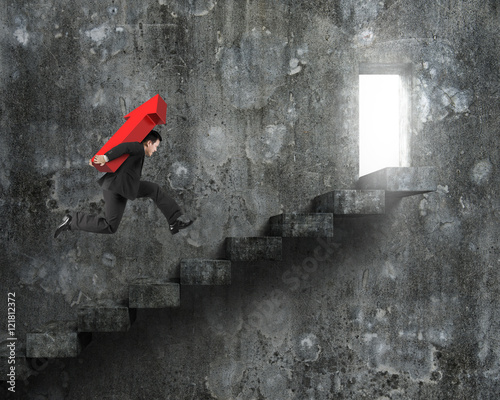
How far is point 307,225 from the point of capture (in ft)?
10.8

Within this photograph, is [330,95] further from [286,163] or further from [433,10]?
[433,10]

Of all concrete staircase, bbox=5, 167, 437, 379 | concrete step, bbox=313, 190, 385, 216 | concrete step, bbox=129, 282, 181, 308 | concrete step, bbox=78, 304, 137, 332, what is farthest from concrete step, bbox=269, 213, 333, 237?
concrete step, bbox=78, 304, 137, 332

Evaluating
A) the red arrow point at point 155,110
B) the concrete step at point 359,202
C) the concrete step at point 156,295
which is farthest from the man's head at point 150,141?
the concrete step at point 359,202

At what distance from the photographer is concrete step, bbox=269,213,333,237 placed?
3305 millimetres

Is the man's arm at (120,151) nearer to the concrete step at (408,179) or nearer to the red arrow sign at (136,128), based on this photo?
the red arrow sign at (136,128)

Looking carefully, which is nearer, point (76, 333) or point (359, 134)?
point (76, 333)

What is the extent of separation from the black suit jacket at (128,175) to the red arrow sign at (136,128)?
2.0 inches

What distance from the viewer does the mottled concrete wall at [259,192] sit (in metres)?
3.86

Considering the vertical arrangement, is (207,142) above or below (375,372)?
above

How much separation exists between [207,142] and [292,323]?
1947mm

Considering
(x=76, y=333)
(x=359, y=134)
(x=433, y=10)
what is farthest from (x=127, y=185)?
(x=433, y=10)

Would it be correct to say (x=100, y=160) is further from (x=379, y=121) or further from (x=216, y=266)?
(x=379, y=121)

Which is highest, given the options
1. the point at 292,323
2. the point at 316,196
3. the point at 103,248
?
the point at 316,196

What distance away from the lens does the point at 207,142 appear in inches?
154
